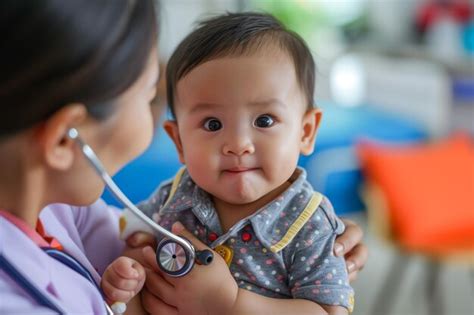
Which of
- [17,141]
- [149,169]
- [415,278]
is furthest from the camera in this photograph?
[415,278]

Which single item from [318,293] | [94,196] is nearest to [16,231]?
[94,196]

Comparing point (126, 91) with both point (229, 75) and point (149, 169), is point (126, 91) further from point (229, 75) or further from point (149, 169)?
point (149, 169)

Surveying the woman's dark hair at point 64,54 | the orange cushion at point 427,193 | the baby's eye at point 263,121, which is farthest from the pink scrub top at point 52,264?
the orange cushion at point 427,193

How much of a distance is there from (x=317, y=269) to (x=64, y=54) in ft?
1.10

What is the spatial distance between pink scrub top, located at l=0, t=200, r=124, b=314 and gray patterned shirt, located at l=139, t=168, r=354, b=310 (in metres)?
0.13

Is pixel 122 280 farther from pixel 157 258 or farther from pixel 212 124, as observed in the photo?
pixel 212 124

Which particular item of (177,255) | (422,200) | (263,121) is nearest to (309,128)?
(263,121)

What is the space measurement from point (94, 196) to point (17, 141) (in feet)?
0.30

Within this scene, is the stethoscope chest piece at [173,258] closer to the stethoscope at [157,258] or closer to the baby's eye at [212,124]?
the stethoscope at [157,258]

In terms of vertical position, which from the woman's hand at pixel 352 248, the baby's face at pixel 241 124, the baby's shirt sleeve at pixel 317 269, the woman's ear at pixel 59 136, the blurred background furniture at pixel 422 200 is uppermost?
the woman's ear at pixel 59 136

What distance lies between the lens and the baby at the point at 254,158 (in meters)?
0.68

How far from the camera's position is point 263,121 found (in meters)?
0.69

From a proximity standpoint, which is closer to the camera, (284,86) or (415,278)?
(284,86)

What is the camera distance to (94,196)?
0.64 metres
